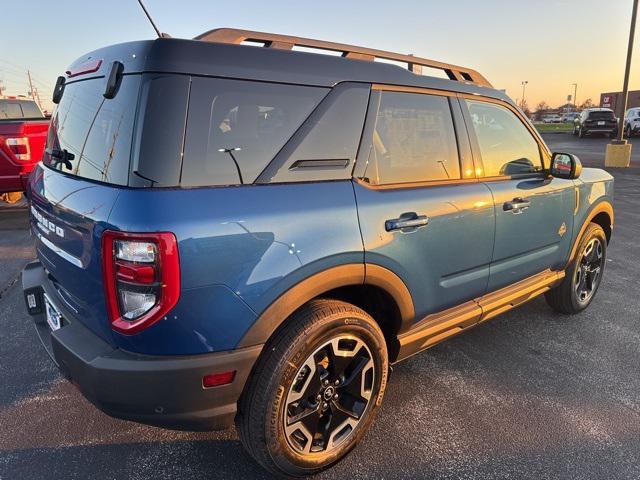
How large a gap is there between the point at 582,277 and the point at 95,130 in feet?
12.8

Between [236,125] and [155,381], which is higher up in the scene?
[236,125]

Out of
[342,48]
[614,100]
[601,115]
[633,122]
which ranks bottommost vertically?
[633,122]

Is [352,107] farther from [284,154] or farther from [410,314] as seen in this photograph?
[410,314]

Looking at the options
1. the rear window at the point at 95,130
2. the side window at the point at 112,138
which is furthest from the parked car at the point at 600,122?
the side window at the point at 112,138

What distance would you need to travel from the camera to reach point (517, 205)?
9.77 ft

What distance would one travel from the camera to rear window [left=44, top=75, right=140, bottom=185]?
1782 mm

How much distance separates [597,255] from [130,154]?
13.2 ft

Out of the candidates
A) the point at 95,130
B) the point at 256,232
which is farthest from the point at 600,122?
the point at 95,130

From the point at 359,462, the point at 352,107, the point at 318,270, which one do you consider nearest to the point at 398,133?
the point at 352,107

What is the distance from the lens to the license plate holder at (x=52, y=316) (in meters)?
2.24

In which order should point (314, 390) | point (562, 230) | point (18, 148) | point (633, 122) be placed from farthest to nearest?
point (633, 122)
point (18, 148)
point (562, 230)
point (314, 390)

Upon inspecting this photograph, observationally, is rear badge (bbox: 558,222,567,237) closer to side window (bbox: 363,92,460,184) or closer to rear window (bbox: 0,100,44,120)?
side window (bbox: 363,92,460,184)

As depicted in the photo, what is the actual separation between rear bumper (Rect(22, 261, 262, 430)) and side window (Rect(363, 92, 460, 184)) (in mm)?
1122

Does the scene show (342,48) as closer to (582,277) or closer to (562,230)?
(562,230)
